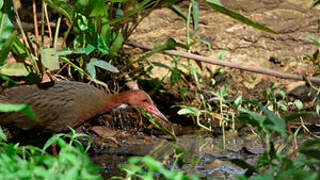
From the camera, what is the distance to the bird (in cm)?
354

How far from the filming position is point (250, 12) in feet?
17.4

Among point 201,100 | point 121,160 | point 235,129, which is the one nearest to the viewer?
point 121,160

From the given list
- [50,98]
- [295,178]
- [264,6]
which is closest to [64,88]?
[50,98]

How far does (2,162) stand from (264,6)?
3.87m

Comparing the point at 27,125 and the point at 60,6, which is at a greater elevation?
the point at 60,6

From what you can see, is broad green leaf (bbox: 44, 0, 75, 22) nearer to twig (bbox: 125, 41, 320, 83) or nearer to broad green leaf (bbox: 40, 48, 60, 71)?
broad green leaf (bbox: 40, 48, 60, 71)

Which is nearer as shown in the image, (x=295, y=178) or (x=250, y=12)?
(x=295, y=178)

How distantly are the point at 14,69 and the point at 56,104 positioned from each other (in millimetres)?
416

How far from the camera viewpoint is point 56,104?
366 cm

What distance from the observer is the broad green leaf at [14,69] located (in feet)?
11.8

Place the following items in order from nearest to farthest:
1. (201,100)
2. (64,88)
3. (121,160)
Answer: (121,160)
(64,88)
(201,100)

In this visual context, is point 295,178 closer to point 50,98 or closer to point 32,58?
point 50,98

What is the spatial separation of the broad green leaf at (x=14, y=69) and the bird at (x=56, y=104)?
0.13 metres

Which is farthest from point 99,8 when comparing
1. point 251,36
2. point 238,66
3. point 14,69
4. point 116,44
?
point 251,36
